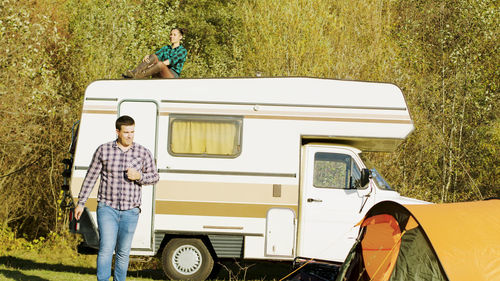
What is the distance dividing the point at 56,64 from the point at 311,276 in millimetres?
13024

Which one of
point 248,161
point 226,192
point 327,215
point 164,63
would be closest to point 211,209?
point 226,192

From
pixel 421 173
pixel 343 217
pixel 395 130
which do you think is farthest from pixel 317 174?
pixel 421 173

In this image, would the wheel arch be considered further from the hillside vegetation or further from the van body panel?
the hillside vegetation

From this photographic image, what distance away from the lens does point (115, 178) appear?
6.70 m

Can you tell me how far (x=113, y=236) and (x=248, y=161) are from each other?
130 inches

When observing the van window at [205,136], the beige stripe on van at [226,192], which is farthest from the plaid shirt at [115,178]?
the van window at [205,136]

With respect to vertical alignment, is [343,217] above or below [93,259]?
above

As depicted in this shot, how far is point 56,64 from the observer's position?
62.6ft

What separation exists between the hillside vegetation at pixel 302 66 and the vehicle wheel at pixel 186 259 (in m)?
6.24

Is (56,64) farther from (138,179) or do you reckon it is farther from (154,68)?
(138,179)

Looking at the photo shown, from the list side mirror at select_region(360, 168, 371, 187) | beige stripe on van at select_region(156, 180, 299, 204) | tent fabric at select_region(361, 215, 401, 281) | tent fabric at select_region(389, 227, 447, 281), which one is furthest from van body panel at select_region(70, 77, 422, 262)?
tent fabric at select_region(389, 227, 447, 281)

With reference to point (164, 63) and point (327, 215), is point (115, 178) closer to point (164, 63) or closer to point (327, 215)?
point (327, 215)

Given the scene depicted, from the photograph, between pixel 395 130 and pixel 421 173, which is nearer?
pixel 395 130

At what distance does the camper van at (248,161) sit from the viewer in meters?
9.53
